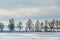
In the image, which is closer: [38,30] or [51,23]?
[51,23]

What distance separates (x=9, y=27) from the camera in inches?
4845

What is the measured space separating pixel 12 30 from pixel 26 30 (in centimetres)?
751

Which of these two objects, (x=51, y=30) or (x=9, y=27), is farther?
(x=51, y=30)

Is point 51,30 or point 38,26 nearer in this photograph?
point 38,26

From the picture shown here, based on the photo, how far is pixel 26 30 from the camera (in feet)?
426

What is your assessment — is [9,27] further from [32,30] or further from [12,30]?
[32,30]

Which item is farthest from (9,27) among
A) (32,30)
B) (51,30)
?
(51,30)

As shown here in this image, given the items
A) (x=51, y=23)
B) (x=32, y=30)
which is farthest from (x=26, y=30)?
(x=51, y=23)

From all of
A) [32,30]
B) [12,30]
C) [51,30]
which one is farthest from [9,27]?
[51,30]

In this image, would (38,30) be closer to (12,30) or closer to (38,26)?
(38,26)

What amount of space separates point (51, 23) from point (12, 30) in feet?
60.5

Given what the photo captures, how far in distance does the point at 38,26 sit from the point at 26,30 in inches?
249

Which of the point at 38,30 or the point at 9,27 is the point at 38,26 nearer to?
the point at 38,30

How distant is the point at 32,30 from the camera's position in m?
132
